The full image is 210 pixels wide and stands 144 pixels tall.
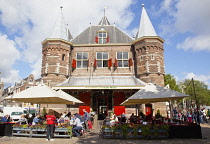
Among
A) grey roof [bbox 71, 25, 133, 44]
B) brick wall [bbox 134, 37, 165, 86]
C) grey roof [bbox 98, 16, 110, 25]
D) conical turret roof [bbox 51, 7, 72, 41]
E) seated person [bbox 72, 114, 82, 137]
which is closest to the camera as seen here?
seated person [bbox 72, 114, 82, 137]

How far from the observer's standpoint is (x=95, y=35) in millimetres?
20734

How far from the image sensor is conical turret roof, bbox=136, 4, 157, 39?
1802 cm

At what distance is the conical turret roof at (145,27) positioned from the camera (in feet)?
59.1

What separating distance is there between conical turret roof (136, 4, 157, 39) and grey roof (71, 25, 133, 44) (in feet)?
5.90

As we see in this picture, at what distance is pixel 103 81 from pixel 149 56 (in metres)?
5.45

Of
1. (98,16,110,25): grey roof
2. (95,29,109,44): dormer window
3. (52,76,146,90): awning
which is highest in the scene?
(98,16,110,25): grey roof

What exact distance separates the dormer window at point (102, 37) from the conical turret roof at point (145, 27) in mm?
A: 3811

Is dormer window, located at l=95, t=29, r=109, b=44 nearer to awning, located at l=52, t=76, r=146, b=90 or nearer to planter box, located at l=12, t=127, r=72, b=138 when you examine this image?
awning, located at l=52, t=76, r=146, b=90

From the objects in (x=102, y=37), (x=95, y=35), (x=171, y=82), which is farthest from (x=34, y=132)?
(x=171, y=82)

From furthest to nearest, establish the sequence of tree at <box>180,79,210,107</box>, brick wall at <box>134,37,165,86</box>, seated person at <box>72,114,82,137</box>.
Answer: tree at <box>180,79,210,107</box> < brick wall at <box>134,37,165,86</box> < seated person at <box>72,114,82,137</box>

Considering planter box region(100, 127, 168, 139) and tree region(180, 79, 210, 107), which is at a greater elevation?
tree region(180, 79, 210, 107)

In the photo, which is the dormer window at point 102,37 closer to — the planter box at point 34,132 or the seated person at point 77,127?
the seated person at point 77,127

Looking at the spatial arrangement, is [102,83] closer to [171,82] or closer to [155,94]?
[155,94]

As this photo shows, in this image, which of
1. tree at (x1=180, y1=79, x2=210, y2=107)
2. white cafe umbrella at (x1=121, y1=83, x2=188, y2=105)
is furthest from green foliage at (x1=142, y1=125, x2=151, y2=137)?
tree at (x1=180, y1=79, x2=210, y2=107)
